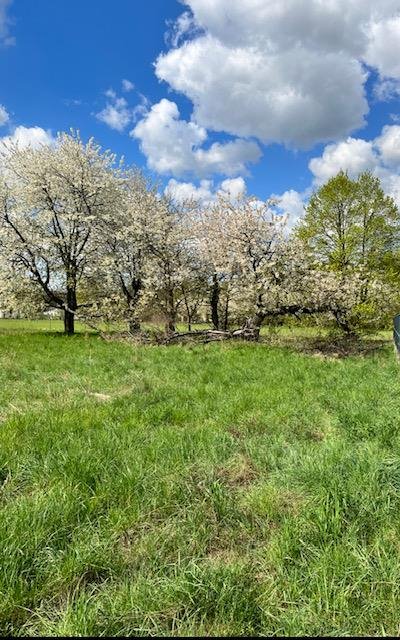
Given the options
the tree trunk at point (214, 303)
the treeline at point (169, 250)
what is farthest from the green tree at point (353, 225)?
the tree trunk at point (214, 303)

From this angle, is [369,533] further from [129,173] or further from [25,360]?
[129,173]

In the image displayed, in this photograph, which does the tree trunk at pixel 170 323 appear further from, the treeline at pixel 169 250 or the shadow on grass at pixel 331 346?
the shadow on grass at pixel 331 346

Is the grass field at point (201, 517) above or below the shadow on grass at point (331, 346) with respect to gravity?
below

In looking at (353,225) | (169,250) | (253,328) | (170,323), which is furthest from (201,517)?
(353,225)

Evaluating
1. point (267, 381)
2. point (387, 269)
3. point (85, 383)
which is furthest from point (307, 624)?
point (387, 269)

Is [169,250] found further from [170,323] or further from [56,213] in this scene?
[56,213]

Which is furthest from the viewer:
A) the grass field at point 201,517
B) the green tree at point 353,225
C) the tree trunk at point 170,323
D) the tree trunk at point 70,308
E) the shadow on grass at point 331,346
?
the green tree at point 353,225

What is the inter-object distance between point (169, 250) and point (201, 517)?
22728 millimetres

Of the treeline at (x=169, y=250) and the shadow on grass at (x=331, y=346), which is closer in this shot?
the shadow on grass at (x=331, y=346)

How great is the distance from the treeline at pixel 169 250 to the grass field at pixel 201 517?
46.2ft

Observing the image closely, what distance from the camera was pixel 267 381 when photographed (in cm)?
933

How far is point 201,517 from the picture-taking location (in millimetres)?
3512

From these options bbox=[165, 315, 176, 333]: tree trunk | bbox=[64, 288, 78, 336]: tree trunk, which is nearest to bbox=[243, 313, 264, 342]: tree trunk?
bbox=[165, 315, 176, 333]: tree trunk

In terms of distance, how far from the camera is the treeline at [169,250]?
810 inches
